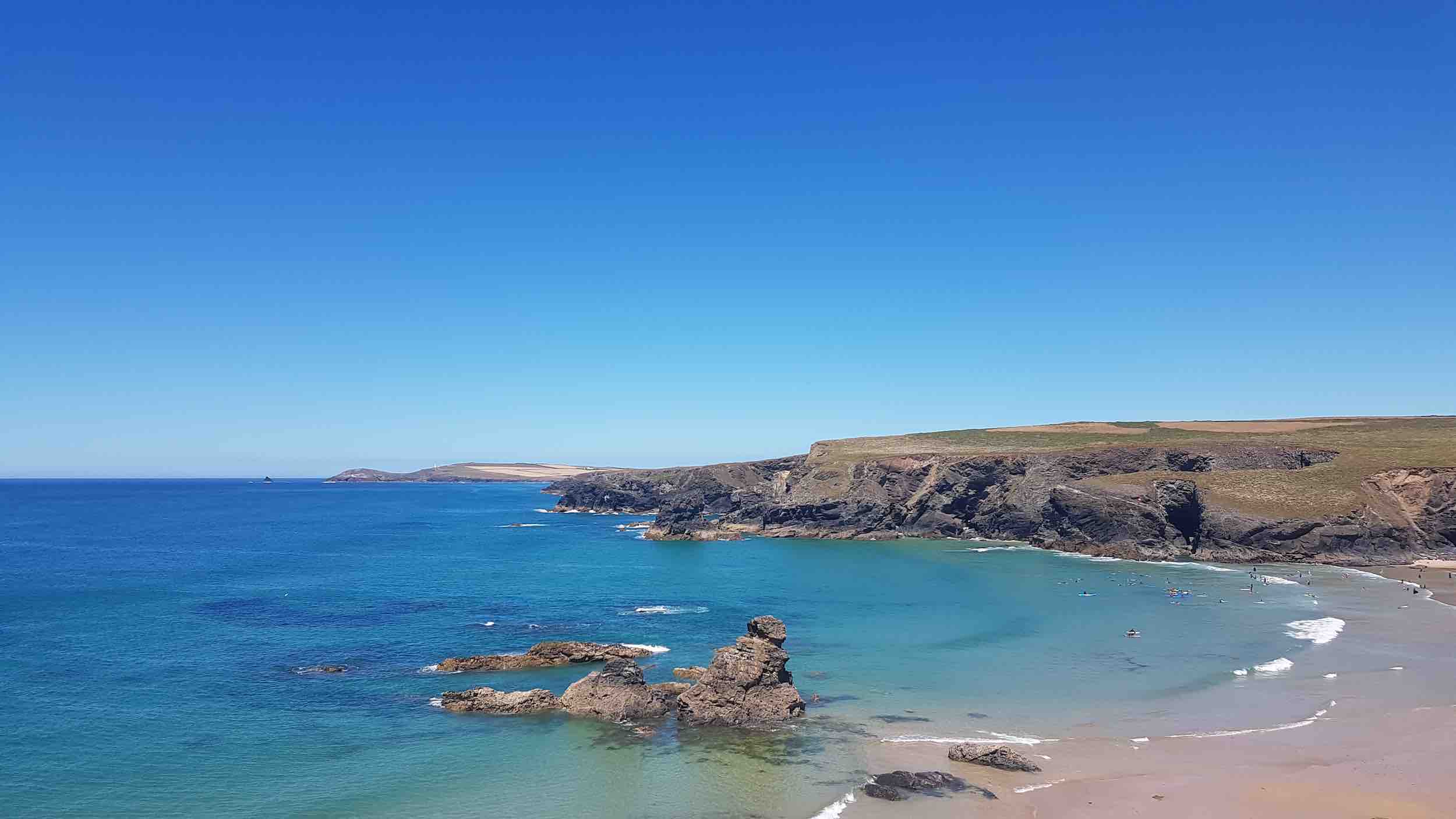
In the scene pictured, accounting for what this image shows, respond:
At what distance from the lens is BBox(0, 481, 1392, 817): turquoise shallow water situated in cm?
2833

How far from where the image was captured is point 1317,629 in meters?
52.6

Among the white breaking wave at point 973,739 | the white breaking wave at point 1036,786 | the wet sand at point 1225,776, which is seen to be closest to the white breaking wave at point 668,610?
the white breaking wave at point 973,739

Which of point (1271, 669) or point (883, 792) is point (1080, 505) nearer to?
point (1271, 669)

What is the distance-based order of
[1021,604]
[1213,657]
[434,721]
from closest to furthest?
[434,721] → [1213,657] → [1021,604]

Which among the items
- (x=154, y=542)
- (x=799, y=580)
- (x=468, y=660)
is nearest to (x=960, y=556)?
(x=799, y=580)

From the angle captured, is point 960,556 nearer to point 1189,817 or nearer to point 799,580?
point 799,580

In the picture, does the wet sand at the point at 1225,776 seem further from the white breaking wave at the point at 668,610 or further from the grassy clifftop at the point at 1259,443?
the grassy clifftop at the point at 1259,443

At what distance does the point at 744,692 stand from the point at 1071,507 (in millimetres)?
80223

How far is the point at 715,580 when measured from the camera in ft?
257

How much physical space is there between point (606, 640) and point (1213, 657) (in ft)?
114

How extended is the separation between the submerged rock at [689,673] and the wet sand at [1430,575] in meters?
56.6

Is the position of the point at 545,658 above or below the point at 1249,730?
above

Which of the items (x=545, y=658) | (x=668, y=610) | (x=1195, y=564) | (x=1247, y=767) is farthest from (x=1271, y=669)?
(x=1195, y=564)

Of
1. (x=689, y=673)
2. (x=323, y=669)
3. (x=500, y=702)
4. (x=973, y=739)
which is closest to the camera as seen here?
(x=973, y=739)
